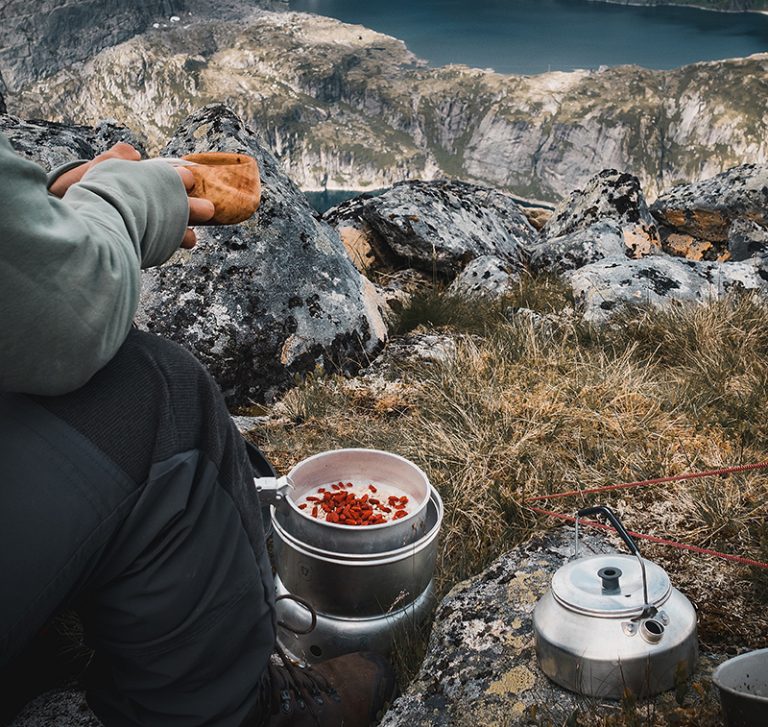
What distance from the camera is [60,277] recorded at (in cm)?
123

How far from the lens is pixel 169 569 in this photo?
147 cm

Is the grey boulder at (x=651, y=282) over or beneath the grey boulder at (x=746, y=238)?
over

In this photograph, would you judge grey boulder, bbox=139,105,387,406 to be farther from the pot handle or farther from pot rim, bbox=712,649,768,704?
pot rim, bbox=712,649,768,704

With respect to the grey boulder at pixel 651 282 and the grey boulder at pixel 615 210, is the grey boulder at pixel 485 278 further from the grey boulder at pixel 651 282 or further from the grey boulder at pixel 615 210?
the grey boulder at pixel 615 210

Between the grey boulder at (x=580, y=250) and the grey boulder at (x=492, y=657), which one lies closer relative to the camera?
the grey boulder at (x=492, y=657)

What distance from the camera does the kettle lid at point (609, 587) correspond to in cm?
203

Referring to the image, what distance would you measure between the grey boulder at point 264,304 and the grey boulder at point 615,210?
17.2 ft


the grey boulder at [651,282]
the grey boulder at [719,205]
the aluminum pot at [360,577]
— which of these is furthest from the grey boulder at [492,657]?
the grey boulder at [719,205]

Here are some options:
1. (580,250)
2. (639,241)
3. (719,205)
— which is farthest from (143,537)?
(719,205)

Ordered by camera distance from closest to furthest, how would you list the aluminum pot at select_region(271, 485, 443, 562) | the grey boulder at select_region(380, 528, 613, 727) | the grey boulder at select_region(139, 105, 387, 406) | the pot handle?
the grey boulder at select_region(380, 528, 613, 727) < the pot handle < the aluminum pot at select_region(271, 485, 443, 562) < the grey boulder at select_region(139, 105, 387, 406)

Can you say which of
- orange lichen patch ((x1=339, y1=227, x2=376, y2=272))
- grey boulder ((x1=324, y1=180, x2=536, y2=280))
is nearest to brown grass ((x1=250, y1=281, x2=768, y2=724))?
grey boulder ((x1=324, y1=180, x2=536, y2=280))

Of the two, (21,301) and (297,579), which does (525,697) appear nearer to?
(297,579)

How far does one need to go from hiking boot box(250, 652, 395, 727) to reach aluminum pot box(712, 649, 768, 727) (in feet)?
3.52

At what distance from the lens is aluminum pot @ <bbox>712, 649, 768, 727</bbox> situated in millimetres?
1613
